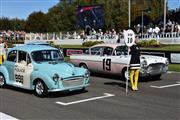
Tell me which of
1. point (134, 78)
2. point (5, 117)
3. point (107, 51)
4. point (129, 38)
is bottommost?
point (5, 117)

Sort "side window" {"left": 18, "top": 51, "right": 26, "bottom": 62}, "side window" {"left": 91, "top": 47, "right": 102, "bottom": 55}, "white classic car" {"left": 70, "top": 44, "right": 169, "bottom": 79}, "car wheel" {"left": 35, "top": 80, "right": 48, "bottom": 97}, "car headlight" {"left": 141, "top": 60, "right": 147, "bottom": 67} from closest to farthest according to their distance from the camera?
"car wheel" {"left": 35, "top": 80, "right": 48, "bottom": 97}
"side window" {"left": 18, "top": 51, "right": 26, "bottom": 62}
"car headlight" {"left": 141, "top": 60, "right": 147, "bottom": 67}
"white classic car" {"left": 70, "top": 44, "right": 169, "bottom": 79}
"side window" {"left": 91, "top": 47, "right": 102, "bottom": 55}

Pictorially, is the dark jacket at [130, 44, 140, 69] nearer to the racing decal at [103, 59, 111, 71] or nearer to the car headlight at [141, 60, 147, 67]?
the car headlight at [141, 60, 147, 67]

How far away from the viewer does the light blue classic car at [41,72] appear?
11.0 meters

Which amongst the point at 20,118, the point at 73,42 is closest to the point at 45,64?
the point at 20,118

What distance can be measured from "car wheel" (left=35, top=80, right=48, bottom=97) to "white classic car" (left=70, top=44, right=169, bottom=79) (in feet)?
13.4

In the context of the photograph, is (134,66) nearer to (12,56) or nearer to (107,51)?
(107,51)

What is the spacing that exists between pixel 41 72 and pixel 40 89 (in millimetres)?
494

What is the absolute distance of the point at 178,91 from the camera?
12.1m

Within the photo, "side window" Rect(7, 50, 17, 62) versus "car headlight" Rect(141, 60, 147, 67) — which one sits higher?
"side window" Rect(7, 50, 17, 62)

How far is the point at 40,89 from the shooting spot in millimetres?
11289

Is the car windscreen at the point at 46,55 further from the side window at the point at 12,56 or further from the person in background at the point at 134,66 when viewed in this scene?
the person in background at the point at 134,66

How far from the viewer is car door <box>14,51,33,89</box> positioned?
11.8m

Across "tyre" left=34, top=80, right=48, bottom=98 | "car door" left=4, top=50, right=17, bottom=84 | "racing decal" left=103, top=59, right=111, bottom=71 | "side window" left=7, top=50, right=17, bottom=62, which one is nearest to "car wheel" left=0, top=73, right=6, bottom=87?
"car door" left=4, top=50, right=17, bottom=84

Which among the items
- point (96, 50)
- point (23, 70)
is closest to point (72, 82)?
point (23, 70)
